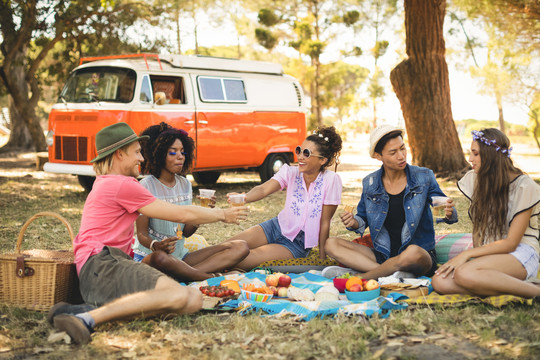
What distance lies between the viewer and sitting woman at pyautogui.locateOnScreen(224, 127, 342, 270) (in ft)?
16.8

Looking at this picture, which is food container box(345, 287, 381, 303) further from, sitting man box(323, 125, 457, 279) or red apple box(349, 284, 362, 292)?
sitting man box(323, 125, 457, 279)

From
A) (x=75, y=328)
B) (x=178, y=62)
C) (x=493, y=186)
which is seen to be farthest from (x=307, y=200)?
(x=178, y=62)

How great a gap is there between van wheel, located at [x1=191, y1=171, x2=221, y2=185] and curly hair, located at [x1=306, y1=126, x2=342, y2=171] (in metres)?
7.91

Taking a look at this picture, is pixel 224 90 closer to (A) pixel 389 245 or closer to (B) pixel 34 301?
(A) pixel 389 245

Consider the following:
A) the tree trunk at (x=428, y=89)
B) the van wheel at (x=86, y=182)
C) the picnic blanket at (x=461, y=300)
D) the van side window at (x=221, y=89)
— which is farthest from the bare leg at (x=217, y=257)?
the tree trunk at (x=428, y=89)

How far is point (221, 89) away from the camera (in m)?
11.1

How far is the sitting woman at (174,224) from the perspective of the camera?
181 inches

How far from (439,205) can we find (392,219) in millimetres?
516

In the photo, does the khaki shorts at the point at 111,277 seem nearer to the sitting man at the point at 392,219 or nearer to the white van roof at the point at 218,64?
the sitting man at the point at 392,219

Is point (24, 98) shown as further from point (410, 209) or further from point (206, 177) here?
point (410, 209)

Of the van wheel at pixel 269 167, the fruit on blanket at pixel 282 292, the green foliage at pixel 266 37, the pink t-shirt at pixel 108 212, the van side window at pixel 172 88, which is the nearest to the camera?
the pink t-shirt at pixel 108 212

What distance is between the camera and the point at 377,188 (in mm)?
4832

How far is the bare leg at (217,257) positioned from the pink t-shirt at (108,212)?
1.17m

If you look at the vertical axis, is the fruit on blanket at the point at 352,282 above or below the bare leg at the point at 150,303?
below
